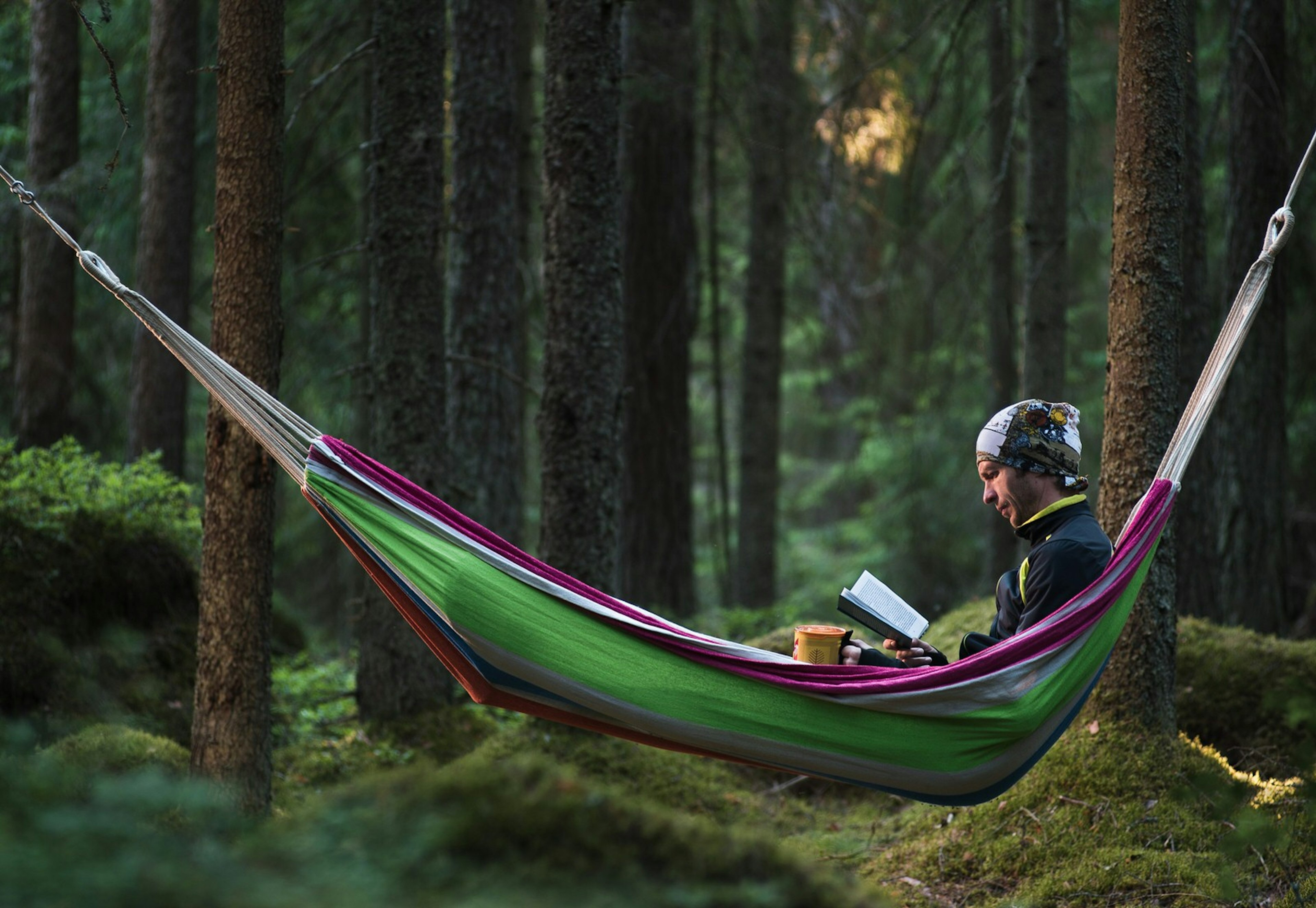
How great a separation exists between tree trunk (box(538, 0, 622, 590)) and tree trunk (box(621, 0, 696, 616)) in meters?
2.52

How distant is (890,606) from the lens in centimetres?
271

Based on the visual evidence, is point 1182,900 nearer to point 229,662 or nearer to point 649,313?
point 229,662

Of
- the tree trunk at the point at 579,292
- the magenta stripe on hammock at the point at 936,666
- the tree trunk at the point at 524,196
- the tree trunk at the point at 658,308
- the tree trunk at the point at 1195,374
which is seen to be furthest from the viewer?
the tree trunk at the point at 658,308

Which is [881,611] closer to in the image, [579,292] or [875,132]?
[579,292]

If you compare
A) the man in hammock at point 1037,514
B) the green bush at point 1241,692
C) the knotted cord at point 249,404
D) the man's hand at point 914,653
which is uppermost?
the knotted cord at point 249,404

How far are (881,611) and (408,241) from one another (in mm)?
2741

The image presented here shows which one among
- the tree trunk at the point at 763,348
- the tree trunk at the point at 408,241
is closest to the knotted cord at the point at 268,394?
the tree trunk at the point at 408,241

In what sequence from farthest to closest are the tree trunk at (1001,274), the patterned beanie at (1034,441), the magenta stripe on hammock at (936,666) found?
the tree trunk at (1001,274), the patterned beanie at (1034,441), the magenta stripe on hammock at (936,666)

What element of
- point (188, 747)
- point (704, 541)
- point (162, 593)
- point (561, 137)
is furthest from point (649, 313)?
point (704, 541)

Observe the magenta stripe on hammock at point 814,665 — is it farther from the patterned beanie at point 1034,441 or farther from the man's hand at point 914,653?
the patterned beanie at point 1034,441

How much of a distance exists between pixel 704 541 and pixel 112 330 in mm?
7192

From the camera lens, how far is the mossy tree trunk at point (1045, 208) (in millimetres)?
5602

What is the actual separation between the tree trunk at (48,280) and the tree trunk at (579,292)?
380 centimetres

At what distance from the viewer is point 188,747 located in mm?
4227
